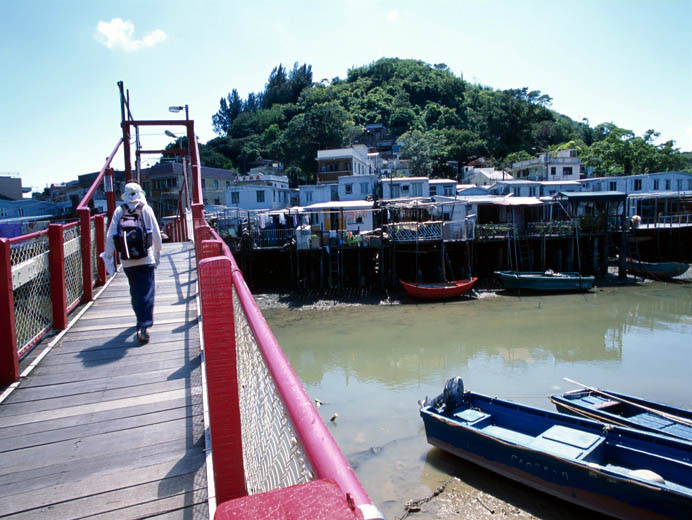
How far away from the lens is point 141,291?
4766 millimetres

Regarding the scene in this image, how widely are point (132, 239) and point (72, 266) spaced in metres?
1.89

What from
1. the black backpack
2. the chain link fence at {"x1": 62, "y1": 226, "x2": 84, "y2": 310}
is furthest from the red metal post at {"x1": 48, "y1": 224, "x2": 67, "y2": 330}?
the black backpack

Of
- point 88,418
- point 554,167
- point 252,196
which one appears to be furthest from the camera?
point 554,167

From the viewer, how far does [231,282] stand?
8.00 ft

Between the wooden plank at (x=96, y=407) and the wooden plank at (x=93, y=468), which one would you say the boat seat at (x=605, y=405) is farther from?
the wooden plank at (x=93, y=468)

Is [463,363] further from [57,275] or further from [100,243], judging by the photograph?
[57,275]

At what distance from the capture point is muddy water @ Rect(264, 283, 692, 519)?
27.5 ft

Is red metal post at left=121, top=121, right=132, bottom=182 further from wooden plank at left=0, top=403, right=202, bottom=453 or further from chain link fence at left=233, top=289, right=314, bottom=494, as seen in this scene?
chain link fence at left=233, top=289, right=314, bottom=494

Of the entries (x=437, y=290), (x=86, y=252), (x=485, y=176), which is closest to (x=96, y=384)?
(x=86, y=252)

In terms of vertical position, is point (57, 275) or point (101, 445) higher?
point (57, 275)

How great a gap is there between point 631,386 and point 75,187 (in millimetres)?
56270

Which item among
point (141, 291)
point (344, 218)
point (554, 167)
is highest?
point (554, 167)

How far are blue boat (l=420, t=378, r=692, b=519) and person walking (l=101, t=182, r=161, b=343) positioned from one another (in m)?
6.30

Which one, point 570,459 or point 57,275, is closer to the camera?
point 57,275
